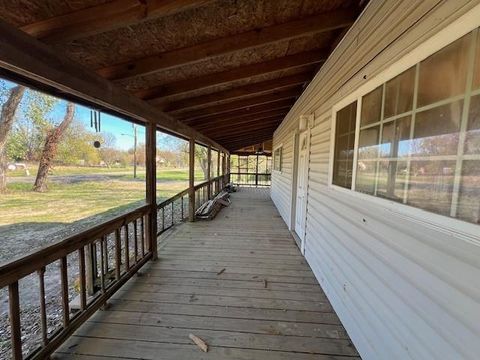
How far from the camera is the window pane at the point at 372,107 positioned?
1.75 m

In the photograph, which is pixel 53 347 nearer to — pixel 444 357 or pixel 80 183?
pixel 80 183

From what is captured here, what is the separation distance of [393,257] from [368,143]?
2.92 feet

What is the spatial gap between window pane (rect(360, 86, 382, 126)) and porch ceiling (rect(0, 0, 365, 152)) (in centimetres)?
83

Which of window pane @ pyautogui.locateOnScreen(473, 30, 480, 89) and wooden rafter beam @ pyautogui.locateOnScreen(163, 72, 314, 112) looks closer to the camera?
window pane @ pyautogui.locateOnScreen(473, 30, 480, 89)

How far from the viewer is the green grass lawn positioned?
5.06 feet

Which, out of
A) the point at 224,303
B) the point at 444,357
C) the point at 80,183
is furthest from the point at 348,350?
the point at 80,183

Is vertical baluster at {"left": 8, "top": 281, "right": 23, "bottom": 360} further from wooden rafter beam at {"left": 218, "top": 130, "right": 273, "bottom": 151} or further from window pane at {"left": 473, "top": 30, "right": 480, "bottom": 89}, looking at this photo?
wooden rafter beam at {"left": 218, "top": 130, "right": 273, "bottom": 151}

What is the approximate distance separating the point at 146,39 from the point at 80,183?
138cm

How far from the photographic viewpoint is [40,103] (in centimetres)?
186

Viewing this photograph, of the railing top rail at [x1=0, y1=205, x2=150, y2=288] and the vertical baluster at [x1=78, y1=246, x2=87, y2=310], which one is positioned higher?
the railing top rail at [x1=0, y1=205, x2=150, y2=288]

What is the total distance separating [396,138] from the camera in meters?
1.51

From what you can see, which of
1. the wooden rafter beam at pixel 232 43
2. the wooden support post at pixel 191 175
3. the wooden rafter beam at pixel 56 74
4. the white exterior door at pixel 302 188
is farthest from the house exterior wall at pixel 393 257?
the wooden support post at pixel 191 175

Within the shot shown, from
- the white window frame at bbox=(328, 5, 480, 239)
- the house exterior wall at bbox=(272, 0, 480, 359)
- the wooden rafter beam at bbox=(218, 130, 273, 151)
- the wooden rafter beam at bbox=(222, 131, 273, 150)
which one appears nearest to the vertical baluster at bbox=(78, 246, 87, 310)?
the house exterior wall at bbox=(272, 0, 480, 359)

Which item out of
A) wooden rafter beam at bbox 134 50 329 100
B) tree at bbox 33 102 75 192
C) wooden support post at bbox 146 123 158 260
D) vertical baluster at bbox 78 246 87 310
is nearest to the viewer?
tree at bbox 33 102 75 192
